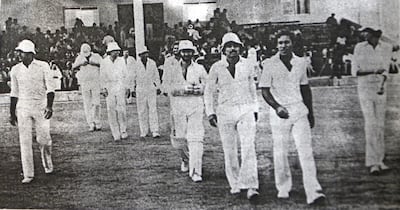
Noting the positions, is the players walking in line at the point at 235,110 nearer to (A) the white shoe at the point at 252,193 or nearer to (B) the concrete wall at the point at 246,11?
(A) the white shoe at the point at 252,193

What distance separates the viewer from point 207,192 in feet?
12.1

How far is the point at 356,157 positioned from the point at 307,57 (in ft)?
2.37

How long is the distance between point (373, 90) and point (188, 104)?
4.08ft

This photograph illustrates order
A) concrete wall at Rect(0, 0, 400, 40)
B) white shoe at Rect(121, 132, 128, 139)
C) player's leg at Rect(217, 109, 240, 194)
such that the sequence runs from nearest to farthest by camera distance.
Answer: concrete wall at Rect(0, 0, 400, 40)
player's leg at Rect(217, 109, 240, 194)
white shoe at Rect(121, 132, 128, 139)

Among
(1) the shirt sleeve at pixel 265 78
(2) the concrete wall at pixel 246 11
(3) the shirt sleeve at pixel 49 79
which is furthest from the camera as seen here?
(3) the shirt sleeve at pixel 49 79

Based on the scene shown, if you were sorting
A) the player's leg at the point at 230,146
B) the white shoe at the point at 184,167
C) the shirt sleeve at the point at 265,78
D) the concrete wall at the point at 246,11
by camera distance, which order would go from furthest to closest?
the white shoe at the point at 184,167, the player's leg at the point at 230,146, the shirt sleeve at the point at 265,78, the concrete wall at the point at 246,11

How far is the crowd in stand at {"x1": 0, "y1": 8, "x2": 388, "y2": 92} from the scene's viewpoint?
344 cm

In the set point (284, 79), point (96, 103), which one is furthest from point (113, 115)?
point (284, 79)

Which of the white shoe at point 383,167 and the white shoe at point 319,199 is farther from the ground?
the white shoe at point 383,167

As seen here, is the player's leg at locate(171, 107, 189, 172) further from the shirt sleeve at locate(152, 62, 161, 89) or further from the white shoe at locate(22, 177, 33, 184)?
the white shoe at locate(22, 177, 33, 184)

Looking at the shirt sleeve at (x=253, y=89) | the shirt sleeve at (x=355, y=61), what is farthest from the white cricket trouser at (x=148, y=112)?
the shirt sleeve at (x=355, y=61)

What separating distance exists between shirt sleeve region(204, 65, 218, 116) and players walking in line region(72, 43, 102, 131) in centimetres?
83

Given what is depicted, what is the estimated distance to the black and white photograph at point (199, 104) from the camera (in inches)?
134

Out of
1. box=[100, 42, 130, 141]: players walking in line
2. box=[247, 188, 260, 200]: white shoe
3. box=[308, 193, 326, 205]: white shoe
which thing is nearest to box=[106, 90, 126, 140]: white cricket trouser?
box=[100, 42, 130, 141]: players walking in line
